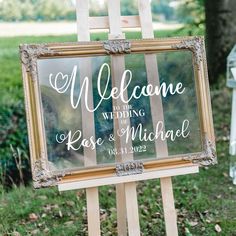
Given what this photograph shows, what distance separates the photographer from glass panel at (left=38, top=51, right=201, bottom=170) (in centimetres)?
212

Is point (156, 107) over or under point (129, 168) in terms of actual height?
over

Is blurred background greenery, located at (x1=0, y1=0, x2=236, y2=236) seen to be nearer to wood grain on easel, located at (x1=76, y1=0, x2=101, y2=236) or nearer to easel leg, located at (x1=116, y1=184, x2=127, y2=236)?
easel leg, located at (x1=116, y1=184, x2=127, y2=236)

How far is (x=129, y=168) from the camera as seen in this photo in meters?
2.21

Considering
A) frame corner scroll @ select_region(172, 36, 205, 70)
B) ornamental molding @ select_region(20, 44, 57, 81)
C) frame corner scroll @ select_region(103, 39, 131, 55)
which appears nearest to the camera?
ornamental molding @ select_region(20, 44, 57, 81)

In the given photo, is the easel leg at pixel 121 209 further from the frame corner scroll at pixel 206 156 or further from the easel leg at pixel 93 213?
the frame corner scroll at pixel 206 156

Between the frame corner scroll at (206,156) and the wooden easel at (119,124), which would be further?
the frame corner scroll at (206,156)

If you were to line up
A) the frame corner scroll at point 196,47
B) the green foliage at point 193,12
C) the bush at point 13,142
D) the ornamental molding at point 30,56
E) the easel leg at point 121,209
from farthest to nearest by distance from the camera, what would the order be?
the green foliage at point 193,12, the bush at point 13,142, the easel leg at point 121,209, the frame corner scroll at point 196,47, the ornamental molding at point 30,56

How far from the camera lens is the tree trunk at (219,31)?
183 inches

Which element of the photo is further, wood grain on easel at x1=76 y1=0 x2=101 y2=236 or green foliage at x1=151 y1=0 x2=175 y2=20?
green foliage at x1=151 y1=0 x2=175 y2=20

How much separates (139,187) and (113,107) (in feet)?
4.34

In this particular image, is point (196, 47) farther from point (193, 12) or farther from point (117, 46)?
point (193, 12)

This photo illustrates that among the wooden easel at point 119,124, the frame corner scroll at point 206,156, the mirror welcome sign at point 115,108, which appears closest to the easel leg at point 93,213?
the wooden easel at point 119,124

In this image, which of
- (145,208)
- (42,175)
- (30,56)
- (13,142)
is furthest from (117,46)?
(13,142)

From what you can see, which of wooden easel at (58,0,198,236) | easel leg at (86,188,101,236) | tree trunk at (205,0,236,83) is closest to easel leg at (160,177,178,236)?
wooden easel at (58,0,198,236)
